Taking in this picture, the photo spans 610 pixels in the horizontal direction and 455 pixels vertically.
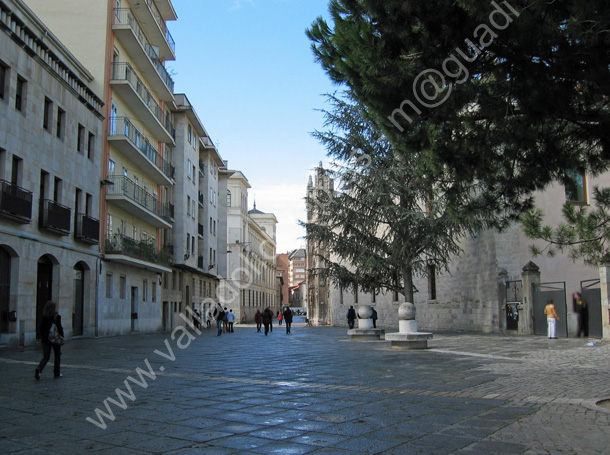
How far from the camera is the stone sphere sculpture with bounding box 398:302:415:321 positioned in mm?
18297

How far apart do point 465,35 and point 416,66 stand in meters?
0.73

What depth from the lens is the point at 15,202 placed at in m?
19.2

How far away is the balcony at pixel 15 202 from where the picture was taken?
18516 millimetres

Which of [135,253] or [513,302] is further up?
[135,253]

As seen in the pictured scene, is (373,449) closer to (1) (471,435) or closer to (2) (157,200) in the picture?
(1) (471,435)

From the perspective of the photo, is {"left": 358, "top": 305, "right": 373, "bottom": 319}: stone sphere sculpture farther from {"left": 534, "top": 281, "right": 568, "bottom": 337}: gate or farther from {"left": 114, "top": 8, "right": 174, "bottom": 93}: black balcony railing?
{"left": 114, "top": 8, "right": 174, "bottom": 93}: black balcony railing

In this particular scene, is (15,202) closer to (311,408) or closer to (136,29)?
(311,408)

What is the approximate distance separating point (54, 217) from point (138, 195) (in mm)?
11178

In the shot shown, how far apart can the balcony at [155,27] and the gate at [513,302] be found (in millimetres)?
25789

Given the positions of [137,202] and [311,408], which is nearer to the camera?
[311,408]

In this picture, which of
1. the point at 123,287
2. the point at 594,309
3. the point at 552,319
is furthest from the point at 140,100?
the point at 594,309

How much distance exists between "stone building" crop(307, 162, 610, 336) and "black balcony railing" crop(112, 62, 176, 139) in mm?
11766

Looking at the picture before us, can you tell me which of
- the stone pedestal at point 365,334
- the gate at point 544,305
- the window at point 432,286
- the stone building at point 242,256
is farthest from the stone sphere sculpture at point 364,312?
the stone building at point 242,256

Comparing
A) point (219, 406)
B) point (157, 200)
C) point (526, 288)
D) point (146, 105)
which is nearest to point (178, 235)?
point (157, 200)
